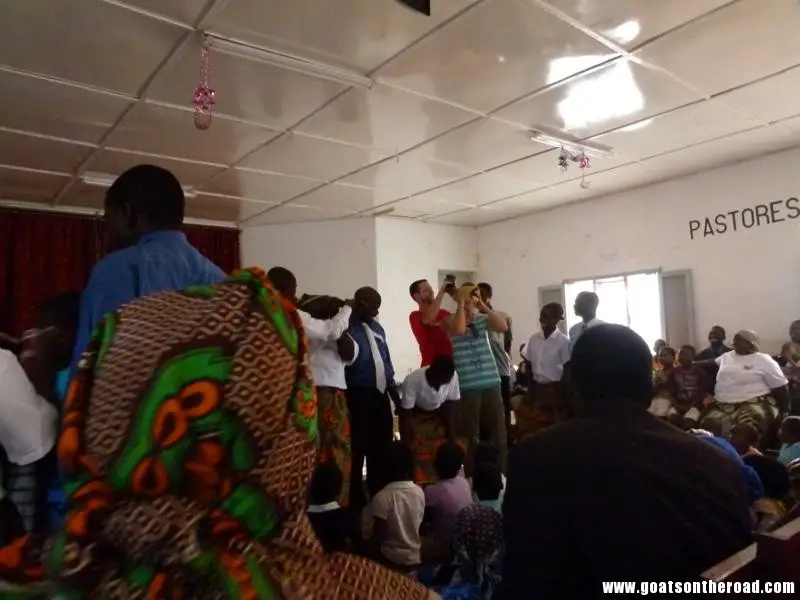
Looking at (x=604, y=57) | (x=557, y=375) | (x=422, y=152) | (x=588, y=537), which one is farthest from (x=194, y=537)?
(x=422, y=152)

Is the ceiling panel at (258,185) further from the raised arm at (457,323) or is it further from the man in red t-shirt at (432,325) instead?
the raised arm at (457,323)

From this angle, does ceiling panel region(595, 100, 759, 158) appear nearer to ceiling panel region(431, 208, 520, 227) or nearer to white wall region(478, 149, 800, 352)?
white wall region(478, 149, 800, 352)

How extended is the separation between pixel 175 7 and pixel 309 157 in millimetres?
1957

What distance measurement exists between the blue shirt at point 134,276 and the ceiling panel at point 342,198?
4161mm

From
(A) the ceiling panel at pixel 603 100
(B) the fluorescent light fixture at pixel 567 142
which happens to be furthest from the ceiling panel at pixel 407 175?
(A) the ceiling panel at pixel 603 100

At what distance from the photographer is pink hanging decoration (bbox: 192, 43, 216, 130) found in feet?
9.70

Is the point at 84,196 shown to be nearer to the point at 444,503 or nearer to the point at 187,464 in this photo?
the point at 444,503

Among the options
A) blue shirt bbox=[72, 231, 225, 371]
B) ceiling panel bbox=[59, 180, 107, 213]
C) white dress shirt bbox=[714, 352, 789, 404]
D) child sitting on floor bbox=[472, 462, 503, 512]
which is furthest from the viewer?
ceiling panel bbox=[59, 180, 107, 213]

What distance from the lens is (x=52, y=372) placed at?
5.19 feet

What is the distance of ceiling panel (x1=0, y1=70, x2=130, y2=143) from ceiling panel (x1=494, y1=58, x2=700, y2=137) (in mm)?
2331

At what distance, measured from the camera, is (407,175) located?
5152 mm

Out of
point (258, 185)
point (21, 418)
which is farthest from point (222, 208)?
point (21, 418)

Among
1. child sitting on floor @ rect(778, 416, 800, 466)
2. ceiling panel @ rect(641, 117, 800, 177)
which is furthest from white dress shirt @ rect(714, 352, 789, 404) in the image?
ceiling panel @ rect(641, 117, 800, 177)

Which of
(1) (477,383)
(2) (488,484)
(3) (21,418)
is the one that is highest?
(3) (21,418)
